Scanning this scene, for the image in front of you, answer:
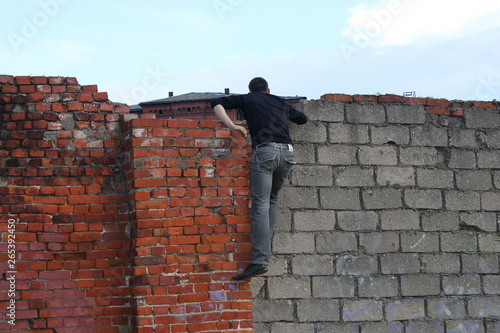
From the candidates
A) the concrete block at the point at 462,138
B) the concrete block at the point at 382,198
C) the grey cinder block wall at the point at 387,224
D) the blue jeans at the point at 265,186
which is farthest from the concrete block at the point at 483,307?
the blue jeans at the point at 265,186

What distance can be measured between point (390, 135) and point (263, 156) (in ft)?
4.73

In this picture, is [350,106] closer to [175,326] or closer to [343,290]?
[343,290]

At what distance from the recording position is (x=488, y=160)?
19.8 ft

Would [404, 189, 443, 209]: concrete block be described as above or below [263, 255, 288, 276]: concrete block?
above

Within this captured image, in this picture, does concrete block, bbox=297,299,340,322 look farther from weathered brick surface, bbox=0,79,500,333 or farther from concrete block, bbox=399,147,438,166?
concrete block, bbox=399,147,438,166

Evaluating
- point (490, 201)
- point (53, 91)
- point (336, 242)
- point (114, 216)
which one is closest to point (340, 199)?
point (336, 242)

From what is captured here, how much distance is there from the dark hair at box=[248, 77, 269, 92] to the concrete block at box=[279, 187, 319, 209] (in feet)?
2.91

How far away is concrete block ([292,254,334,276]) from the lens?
5277 mm

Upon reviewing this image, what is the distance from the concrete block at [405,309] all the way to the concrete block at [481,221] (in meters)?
0.90

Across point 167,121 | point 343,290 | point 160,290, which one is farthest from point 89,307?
point 343,290

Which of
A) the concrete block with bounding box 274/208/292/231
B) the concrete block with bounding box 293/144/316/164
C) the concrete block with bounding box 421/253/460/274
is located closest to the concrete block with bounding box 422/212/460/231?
the concrete block with bounding box 421/253/460/274

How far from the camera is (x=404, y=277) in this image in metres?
5.54

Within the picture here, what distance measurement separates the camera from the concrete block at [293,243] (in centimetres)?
527

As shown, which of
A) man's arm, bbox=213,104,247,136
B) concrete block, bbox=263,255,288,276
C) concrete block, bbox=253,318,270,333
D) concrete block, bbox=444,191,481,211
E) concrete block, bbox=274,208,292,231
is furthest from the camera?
concrete block, bbox=444,191,481,211
